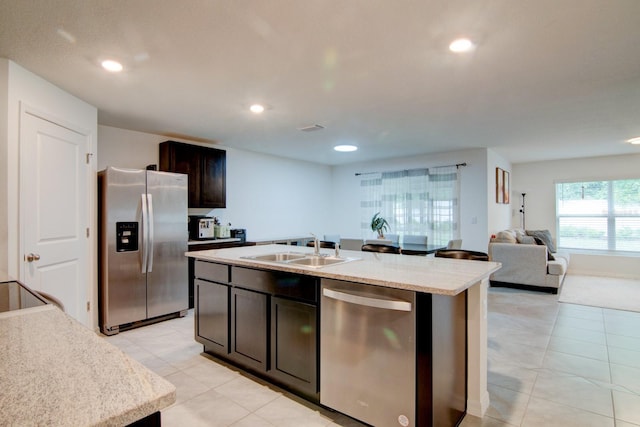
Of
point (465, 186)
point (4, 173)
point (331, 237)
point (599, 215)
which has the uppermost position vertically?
point (465, 186)

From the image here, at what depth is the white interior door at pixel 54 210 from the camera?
8.71 ft

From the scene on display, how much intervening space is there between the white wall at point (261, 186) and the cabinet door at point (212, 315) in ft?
7.28

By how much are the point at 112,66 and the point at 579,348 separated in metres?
4.66

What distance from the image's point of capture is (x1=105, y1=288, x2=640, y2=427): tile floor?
2.10 metres

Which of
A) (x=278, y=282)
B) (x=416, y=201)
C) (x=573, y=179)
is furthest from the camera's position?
(x=573, y=179)

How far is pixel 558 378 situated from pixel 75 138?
467 centimetres

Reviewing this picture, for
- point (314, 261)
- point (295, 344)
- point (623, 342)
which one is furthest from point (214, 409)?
point (623, 342)

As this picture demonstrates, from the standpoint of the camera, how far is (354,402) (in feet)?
6.47

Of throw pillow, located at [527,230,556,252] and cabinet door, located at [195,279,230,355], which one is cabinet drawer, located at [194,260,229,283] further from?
throw pillow, located at [527,230,556,252]

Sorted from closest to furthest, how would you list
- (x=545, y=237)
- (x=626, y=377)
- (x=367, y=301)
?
(x=367, y=301) < (x=626, y=377) < (x=545, y=237)

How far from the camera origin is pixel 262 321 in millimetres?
2496

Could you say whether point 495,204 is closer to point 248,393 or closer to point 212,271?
point 212,271

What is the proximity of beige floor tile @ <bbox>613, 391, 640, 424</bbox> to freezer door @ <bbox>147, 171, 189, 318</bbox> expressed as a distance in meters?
4.16

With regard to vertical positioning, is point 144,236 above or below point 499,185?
below
